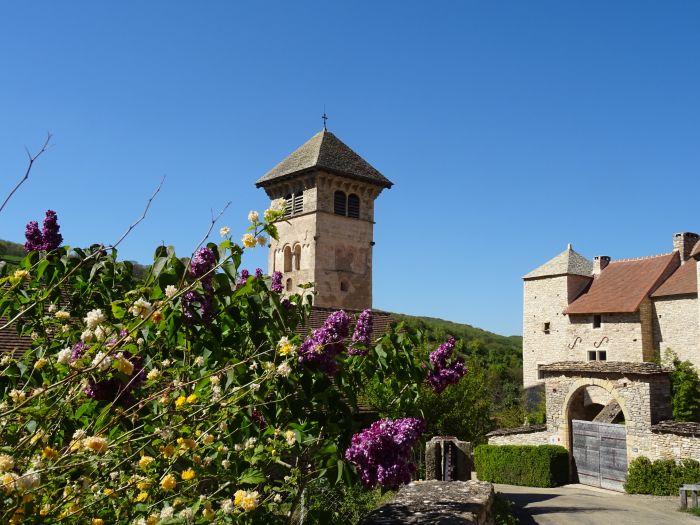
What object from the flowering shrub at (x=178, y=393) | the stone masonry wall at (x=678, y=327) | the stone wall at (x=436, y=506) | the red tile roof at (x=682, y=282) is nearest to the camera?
the flowering shrub at (x=178, y=393)

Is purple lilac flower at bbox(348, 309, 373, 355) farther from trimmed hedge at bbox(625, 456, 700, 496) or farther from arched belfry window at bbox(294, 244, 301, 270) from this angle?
arched belfry window at bbox(294, 244, 301, 270)

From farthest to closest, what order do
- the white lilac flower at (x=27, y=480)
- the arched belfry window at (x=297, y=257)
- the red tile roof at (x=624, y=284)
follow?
the arched belfry window at (x=297, y=257)
the red tile roof at (x=624, y=284)
the white lilac flower at (x=27, y=480)

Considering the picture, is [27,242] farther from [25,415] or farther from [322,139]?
[322,139]

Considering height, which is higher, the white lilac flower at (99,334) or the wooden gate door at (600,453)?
the white lilac flower at (99,334)

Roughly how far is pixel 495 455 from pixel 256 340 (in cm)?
1904

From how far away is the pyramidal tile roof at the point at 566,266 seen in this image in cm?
3541

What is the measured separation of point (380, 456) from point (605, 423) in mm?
17551

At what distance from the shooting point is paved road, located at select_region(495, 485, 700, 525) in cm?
1225

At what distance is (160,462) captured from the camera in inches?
105

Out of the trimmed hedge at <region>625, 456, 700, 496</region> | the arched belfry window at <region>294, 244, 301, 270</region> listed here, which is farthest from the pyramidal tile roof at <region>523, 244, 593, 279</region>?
the trimmed hedge at <region>625, 456, 700, 496</region>

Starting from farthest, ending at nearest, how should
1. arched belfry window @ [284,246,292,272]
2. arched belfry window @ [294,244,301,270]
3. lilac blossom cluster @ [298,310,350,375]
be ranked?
arched belfry window @ [284,246,292,272]
arched belfry window @ [294,244,301,270]
lilac blossom cluster @ [298,310,350,375]

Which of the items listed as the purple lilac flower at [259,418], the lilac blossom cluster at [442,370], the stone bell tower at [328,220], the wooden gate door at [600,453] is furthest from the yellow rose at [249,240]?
the stone bell tower at [328,220]

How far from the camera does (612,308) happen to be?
31.3 meters

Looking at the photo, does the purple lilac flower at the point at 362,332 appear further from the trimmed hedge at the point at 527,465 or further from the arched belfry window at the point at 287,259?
the arched belfry window at the point at 287,259
